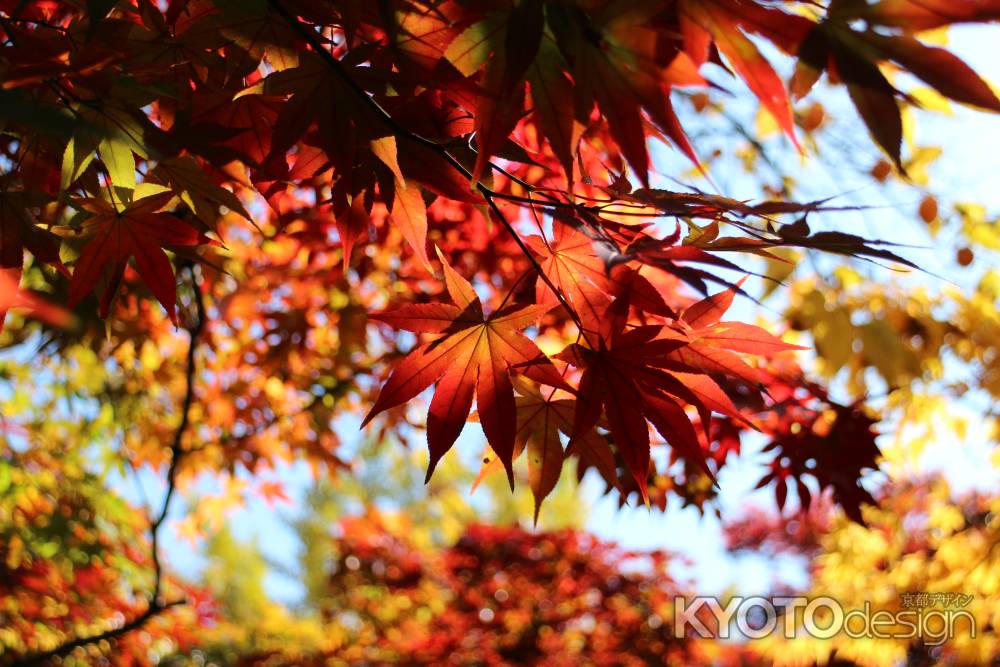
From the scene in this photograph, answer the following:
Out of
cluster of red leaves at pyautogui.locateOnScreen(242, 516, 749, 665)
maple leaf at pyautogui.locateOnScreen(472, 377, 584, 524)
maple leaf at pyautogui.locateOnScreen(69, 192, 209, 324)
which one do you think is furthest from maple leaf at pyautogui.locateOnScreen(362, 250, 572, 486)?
cluster of red leaves at pyautogui.locateOnScreen(242, 516, 749, 665)

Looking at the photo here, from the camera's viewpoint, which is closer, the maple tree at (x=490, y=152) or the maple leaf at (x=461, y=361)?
the maple tree at (x=490, y=152)

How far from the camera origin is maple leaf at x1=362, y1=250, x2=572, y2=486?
0.80 meters

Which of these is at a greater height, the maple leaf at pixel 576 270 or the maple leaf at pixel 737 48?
the maple leaf at pixel 576 270

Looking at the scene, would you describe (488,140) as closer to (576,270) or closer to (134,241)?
(576,270)

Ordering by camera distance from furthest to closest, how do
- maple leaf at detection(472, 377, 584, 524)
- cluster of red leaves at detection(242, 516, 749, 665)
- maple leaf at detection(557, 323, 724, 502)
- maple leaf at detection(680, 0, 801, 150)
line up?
cluster of red leaves at detection(242, 516, 749, 665)
maple leaf at detection(472, 377, 584, 524)
maple leaf at detection(557, 323, 724, 502)
maple leaf at detection(680, 0, 801, 150)

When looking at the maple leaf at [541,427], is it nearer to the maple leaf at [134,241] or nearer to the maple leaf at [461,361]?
the maple leaf at [461,361]

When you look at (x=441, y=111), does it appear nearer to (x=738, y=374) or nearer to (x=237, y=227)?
(x=738, y=374)

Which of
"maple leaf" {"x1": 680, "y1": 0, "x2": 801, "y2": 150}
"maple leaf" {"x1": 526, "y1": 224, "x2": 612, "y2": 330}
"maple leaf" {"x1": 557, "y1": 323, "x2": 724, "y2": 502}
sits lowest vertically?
"maple leaf" {"x1": 557, "y1": 323, "x2": 724, "y2": 502}

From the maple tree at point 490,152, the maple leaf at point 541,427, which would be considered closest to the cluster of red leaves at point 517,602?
the maple tree at point 490,152

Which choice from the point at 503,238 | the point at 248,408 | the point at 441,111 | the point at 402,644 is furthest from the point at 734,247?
the point at 402,644

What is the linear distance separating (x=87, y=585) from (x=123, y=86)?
270cm

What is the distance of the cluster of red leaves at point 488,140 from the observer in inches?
21.4

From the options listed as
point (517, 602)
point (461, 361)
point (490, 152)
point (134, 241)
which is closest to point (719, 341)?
point (461, 361)

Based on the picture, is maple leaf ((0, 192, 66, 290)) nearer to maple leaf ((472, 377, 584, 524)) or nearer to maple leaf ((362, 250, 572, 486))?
maple leaf ((362, 250, 572, 486))
